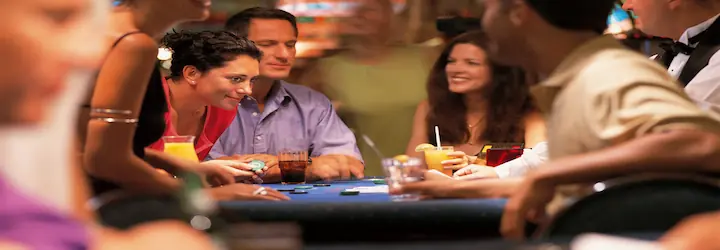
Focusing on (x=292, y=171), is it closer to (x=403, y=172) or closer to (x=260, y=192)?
(x=403, y=172)

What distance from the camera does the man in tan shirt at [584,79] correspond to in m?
1.36

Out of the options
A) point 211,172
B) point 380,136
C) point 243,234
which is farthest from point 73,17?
point 380,136

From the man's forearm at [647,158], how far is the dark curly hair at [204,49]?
87cm

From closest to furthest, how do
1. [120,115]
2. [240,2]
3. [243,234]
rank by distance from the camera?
[243,234] → [120,115] → [240,2]

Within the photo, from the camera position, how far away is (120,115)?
1245mm

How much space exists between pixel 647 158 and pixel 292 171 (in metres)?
1.79

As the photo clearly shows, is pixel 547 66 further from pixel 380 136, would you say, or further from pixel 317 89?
pixel 317 89

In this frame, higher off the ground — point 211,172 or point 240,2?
point 240,2

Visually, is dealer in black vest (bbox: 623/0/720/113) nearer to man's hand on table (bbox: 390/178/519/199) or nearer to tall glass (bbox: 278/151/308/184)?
man's hand on table (bbox: 390/178/519/199)

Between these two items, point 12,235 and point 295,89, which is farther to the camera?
point 295,89

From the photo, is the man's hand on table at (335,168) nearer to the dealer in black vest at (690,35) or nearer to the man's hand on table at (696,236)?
the dealer in black vest at (690,35)

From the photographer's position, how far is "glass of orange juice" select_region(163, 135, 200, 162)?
159 cm

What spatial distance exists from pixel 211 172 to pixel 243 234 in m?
0.53

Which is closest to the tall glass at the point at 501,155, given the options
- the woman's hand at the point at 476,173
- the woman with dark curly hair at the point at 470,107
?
the woman with dark curly hair at the point at 470,107
